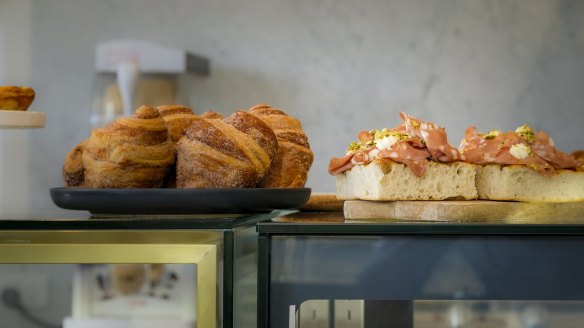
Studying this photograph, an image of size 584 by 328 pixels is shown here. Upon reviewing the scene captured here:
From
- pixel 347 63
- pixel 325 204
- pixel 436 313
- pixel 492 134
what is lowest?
pixel 436 313

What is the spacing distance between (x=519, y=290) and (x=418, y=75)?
7.11 ft

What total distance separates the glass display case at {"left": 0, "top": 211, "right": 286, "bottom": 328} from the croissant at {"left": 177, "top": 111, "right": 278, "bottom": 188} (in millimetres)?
161

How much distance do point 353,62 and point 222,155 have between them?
6.73 feet

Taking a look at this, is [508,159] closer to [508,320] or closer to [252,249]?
[508,320]

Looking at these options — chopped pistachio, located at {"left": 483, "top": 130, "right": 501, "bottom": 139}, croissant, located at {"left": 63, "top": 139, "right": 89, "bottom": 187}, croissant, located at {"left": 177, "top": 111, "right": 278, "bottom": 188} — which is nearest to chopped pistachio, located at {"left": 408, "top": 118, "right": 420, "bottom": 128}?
chopped pistachio, located at {"left": 483, "top": 130, "right": 501, "bottom": 139}

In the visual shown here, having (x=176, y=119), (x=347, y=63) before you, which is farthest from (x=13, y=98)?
(x=347, y=63)

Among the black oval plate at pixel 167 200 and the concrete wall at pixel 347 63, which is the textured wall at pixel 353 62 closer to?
the concrete wall at pixel 347 63

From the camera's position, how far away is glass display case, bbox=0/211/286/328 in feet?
2.62

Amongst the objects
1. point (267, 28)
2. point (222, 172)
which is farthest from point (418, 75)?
point (222, 172)

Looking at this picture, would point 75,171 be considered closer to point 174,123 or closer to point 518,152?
point 174,123

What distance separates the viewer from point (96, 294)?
799 mm

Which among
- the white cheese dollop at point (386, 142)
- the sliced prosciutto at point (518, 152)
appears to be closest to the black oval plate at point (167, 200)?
the white cheese dollop at point (386, 142)

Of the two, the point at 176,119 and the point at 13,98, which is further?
the point at 13,98

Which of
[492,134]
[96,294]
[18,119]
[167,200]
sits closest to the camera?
[96,294]
